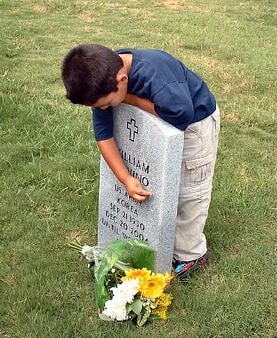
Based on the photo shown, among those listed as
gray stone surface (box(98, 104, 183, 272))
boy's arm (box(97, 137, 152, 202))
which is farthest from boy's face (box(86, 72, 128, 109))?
boy's arm (box(97, 137, 152, 202))

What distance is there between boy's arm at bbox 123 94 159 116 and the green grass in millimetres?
1034

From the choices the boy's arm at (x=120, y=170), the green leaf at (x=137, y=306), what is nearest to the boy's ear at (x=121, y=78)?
the boy's arm at (x=120, y=170)

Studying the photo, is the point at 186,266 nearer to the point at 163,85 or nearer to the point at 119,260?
the point at 119,260

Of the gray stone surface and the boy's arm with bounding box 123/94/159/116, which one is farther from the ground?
the boy's arm with bounding box 123/94/159/116

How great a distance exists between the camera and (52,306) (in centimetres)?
311

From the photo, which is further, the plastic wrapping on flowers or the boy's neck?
the plastic wrapping on flowers

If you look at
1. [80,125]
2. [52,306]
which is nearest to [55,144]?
[80,125]

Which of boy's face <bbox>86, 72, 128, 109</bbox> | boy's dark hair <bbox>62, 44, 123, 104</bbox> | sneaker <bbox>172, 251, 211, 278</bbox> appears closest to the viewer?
boy's dark hair <bbox>62, 44, 123, 104</bbox>

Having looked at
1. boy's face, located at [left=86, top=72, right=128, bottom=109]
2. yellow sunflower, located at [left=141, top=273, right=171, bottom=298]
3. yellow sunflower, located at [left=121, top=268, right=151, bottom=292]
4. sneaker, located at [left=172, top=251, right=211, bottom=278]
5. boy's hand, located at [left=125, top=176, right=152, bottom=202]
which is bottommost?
sneaker, located at [left=172, top=251, right=211, bottom=278]

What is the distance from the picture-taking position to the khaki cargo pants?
3.09 meters

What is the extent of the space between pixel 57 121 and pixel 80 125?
0.24 m

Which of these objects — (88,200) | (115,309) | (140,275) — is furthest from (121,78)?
(88,200)

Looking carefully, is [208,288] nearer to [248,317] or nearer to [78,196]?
[248,317]

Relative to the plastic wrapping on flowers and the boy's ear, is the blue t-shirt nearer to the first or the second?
the boy's ear
